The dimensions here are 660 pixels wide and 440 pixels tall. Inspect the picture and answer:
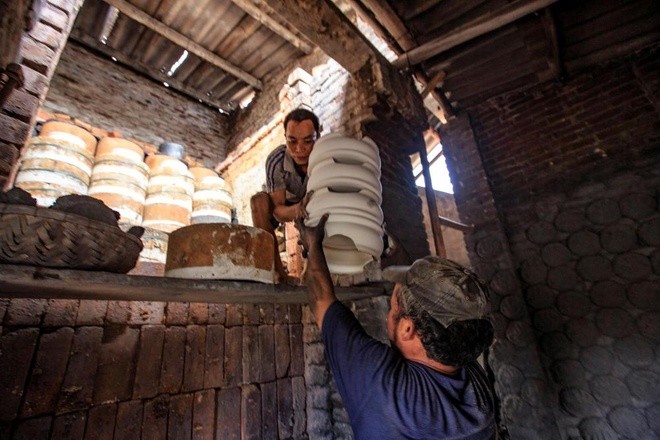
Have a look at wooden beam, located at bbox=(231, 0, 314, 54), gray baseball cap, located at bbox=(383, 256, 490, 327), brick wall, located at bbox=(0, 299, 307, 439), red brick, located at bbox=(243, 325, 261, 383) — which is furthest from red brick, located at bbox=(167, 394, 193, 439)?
wooden beam, located at bbox=(231, 0, 314, 54)

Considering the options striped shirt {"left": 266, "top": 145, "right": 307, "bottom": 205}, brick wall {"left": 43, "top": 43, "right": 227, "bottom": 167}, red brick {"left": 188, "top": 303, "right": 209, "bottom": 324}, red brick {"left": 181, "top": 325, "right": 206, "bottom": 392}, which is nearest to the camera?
red brick {"left": 181, "top": 325, "right": 206, "bottom": 392}

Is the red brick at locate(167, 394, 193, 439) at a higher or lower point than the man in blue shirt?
lower

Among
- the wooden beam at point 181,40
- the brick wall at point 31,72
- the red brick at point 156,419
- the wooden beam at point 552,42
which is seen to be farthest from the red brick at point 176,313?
the wooden beam at point 181,40

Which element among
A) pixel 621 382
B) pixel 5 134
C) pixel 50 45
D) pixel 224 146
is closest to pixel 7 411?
pixel 5 134

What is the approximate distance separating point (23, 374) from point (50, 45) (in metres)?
2.14

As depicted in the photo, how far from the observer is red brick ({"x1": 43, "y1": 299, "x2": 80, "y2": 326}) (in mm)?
1455

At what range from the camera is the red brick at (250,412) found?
1.90 m

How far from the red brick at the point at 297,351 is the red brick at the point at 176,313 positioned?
77 cm

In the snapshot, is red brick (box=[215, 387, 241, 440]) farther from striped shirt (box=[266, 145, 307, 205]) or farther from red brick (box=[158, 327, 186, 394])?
A: striped shirt (box=[266, 145, 307, 205])

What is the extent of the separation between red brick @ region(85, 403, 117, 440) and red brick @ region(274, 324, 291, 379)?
94cm

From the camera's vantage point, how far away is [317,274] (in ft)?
Answer: 4.99

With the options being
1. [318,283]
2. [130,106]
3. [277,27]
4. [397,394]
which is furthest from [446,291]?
[130,106]

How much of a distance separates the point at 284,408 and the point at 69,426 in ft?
3.85

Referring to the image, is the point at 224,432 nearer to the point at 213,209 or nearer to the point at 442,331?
the point at 442,331
